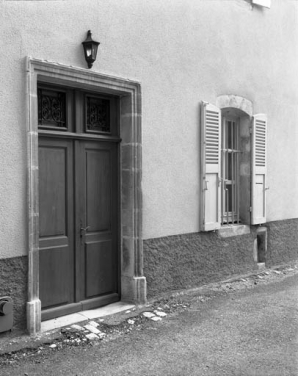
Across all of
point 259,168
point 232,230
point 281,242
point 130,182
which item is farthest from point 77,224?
point 281,242

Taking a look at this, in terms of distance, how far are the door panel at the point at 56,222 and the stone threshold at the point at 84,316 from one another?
18 cm

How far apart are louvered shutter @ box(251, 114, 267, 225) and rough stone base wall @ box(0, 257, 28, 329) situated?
4282 millimetres

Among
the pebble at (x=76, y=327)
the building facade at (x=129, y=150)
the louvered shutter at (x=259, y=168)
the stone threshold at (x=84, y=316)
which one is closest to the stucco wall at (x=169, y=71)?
the building facade at (x=129, y=150)

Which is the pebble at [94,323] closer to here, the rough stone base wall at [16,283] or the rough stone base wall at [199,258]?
the rough stone base wall at [16,283]

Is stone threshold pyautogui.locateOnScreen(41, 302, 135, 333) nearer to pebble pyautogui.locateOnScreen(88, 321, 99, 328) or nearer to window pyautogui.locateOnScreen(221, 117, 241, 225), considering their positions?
pebble pyautogui.locateOnScreen(88, 321, 99, 328)

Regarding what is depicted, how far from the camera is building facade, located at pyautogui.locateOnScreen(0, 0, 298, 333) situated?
15.2ft

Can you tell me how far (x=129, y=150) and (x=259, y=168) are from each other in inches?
118

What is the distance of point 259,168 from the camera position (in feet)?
25.8

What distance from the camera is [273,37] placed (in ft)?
27.4

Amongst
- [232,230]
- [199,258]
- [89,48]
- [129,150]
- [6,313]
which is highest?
[89,48]

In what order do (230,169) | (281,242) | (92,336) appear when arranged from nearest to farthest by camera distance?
(92,336)
(230,169)
(281,242)

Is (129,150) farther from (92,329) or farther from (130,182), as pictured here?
(92,329)

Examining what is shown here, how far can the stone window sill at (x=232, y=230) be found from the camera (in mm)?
7094

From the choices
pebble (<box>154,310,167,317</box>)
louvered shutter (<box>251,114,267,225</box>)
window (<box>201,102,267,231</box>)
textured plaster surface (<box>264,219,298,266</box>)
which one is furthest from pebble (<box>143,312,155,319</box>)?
textured plaster surface (<box>264,219,298,266</box>)
